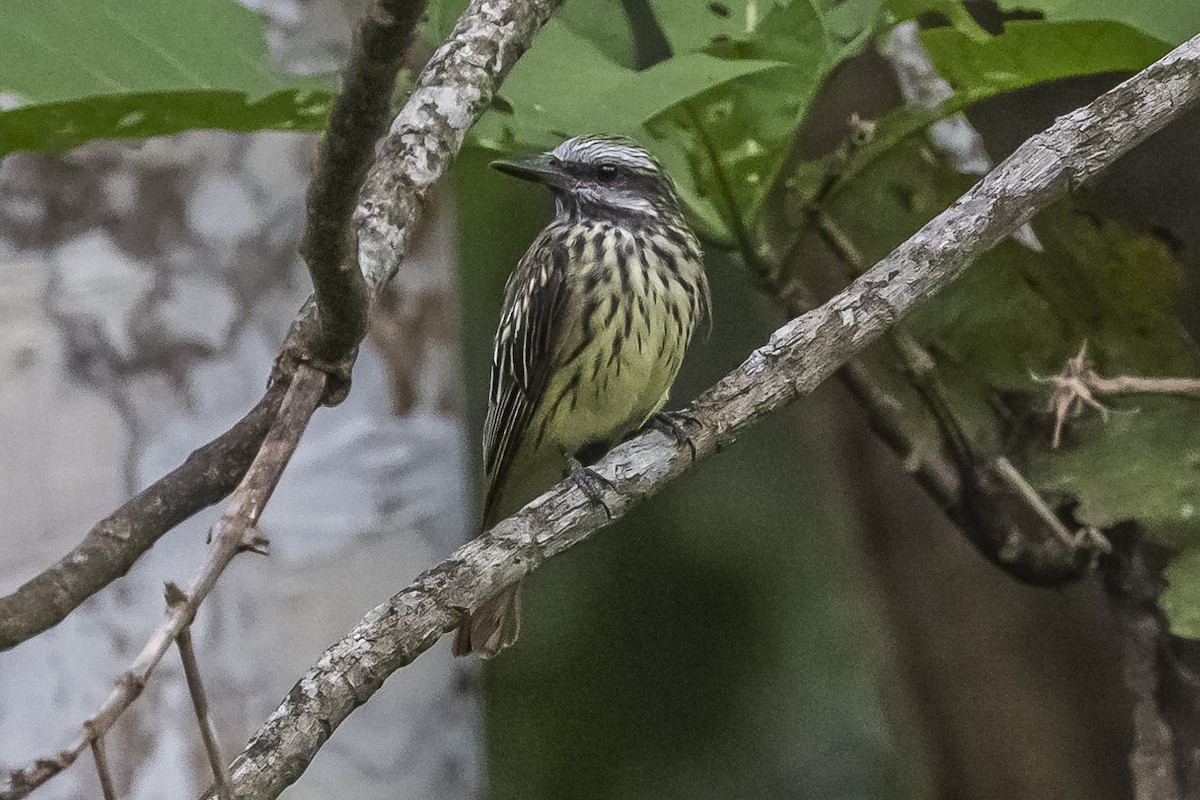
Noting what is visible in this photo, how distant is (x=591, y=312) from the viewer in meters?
1.00

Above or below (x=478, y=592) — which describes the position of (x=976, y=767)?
below

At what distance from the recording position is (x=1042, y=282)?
1.21 metres

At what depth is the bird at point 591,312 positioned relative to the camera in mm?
982

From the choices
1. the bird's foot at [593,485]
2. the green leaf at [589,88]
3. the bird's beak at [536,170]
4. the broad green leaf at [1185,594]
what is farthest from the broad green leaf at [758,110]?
the broad green leaf at [1185,594]

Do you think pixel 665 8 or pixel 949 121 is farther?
pixel 949 121

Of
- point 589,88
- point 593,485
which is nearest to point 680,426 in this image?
point 593,485

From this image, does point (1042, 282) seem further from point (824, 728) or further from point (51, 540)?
point (51, 540)

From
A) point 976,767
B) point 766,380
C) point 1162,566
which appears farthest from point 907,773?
point 766,380

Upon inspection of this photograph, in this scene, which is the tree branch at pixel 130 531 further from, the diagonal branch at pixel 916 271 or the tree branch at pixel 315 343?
the diagonal branch at pixel 916 271

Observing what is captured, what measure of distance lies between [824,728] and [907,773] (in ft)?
0.37

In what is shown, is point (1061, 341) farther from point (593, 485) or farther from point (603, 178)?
point (593, 485)

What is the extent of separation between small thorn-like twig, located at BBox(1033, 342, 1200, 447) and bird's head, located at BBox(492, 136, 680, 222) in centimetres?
43

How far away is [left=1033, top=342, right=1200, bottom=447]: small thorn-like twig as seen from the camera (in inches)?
41.5

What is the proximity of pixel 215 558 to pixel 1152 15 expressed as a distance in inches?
36.5
